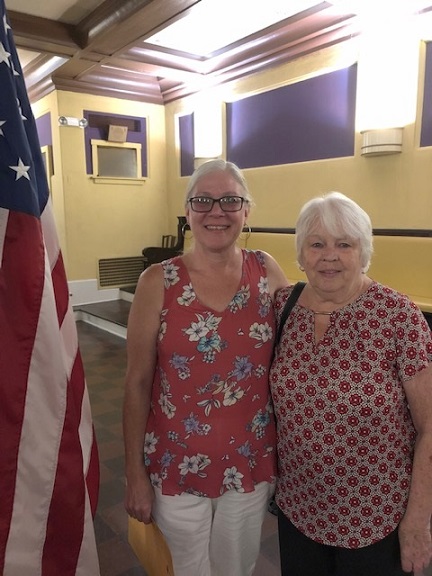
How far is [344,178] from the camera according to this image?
14.9ft

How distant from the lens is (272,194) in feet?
17.5

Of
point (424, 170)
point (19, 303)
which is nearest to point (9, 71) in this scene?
point (19, 303)

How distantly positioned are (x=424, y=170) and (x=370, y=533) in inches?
138

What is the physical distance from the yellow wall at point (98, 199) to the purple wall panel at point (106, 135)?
0.06 m

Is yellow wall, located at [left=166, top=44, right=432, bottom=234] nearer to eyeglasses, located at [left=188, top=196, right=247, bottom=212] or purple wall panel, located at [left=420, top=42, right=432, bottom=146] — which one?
purple wall panel, located at [left=420, top=42, right=432, bottom=146]

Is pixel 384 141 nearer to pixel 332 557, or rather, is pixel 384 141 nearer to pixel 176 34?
pixel 176 34

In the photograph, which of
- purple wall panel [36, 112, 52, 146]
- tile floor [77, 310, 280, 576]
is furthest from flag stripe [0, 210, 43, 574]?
purple wall panel [36, 112, 52, 146]

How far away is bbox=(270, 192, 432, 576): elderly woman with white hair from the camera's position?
1153mm

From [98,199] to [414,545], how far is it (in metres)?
6.06

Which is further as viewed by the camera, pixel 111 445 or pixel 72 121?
pixel 72 121

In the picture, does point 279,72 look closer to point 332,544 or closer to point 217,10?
point 217,10

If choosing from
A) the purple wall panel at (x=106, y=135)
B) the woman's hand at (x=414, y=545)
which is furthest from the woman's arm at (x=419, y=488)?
the purple wall panel at (x=106, y=135)

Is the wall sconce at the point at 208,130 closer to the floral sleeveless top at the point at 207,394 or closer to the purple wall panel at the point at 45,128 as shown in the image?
the purple wall panel at the point at 45,128

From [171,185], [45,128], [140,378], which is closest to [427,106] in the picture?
[140,378]
